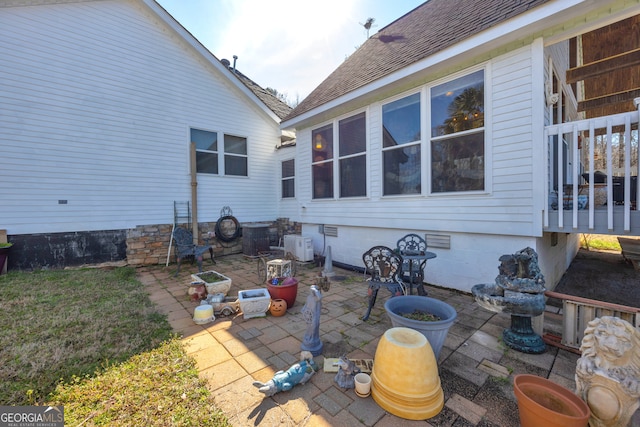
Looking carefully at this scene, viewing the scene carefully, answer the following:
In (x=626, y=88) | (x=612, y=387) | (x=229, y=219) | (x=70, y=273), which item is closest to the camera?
(x=612, y=387)

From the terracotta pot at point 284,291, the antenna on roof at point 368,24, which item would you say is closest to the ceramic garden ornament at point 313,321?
the terracotta pot at point 284,291

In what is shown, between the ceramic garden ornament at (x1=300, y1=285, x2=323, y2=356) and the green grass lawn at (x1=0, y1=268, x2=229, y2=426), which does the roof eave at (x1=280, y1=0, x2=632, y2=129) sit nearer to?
the ceramic garden ornament at (x1=300, y1=285, x2=323, y2=356)

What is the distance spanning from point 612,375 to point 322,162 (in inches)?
215

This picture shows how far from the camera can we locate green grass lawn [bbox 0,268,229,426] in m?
1.73

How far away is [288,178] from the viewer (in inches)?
317

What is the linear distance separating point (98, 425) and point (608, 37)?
8045 mm

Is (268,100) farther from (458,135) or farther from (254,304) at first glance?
(254,304)

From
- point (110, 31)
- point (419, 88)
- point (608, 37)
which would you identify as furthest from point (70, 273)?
point (608, 37)

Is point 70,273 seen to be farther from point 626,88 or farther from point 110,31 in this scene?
point 626,88

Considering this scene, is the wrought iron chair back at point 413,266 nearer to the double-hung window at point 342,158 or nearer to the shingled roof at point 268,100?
the double-hung window at point 342,158

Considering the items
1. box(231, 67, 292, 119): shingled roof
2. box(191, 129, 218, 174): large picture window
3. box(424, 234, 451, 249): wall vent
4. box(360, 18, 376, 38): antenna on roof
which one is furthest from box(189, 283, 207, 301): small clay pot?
box(360, 18, 376, 38): antenna on roof

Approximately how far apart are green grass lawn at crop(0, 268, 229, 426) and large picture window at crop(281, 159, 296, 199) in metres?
4.90

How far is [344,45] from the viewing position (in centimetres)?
1108

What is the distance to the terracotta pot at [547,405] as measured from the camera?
134 centimetres
